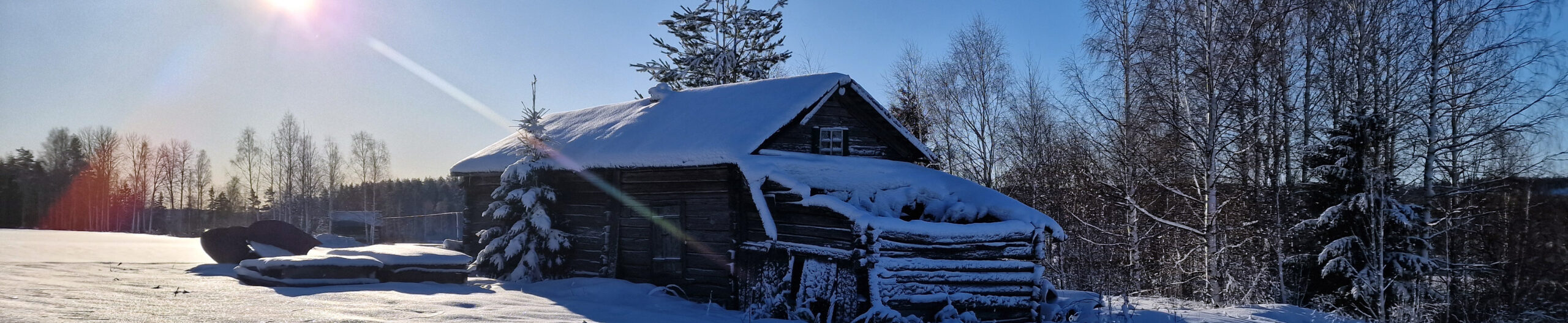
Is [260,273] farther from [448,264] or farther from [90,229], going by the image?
[90,229]

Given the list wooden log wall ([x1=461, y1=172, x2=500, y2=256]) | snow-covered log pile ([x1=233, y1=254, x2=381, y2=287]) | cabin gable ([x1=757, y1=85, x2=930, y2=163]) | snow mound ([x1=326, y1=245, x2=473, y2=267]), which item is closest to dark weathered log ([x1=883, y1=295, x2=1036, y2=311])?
cabin gable ([x1=757, y1=85, x2=930, y2=163])

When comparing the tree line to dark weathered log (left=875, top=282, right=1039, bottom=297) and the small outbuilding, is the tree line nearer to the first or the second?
dark weathered log (left=875, top=282, right=1039, bottom=297)

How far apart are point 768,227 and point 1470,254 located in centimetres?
1605

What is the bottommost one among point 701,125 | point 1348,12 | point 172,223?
point 172,223

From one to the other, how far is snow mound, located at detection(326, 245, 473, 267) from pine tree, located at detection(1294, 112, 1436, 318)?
16.4m

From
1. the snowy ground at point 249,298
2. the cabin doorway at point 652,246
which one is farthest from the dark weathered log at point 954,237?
the cabin doorway at point 652,246

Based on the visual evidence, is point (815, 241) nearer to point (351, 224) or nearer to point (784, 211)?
point (784, 211)

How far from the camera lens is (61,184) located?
52156mm

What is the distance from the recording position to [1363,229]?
17391 millimetres

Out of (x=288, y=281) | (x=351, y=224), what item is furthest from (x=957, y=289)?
(x=351, y=224)

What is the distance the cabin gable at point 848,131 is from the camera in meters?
16.3

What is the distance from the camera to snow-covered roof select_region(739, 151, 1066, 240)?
43.9ft

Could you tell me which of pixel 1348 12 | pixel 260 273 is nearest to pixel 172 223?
pixel 260 273

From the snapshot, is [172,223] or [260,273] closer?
[260,273]
